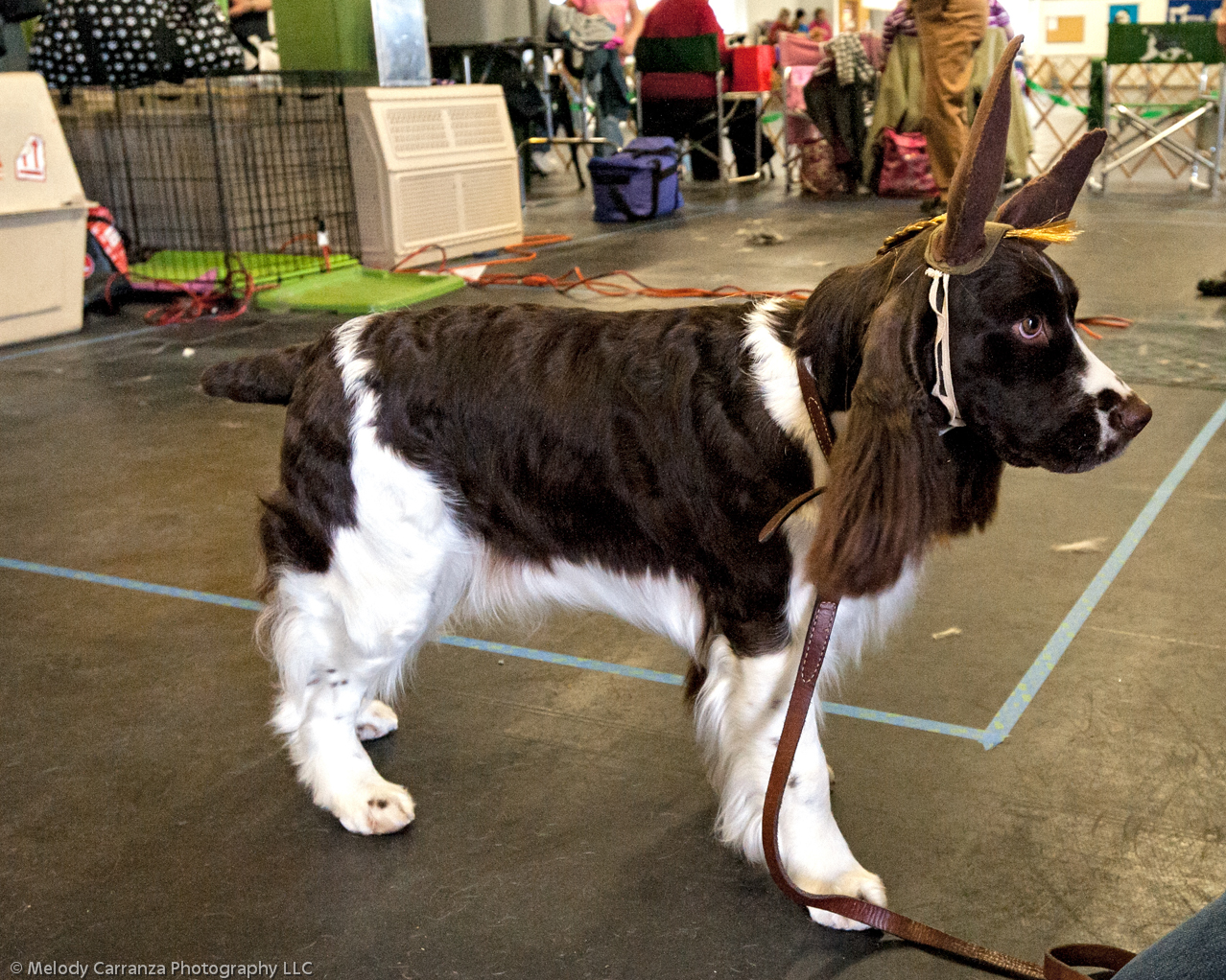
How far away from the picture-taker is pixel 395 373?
1843 mm

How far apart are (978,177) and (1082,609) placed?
152 centimetres

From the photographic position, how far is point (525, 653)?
2543mm

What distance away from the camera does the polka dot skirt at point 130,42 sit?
20.1ft

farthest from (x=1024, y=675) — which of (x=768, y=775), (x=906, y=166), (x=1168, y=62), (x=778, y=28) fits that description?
(x=778, y=28)

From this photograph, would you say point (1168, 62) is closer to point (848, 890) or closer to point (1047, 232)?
point (1047, 232)

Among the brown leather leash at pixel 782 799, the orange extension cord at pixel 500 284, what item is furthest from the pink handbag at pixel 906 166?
the brown leather leash at pixel 782 799

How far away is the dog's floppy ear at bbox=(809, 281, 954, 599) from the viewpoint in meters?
1.44

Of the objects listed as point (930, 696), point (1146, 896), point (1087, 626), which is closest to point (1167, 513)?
point (1087, 626)

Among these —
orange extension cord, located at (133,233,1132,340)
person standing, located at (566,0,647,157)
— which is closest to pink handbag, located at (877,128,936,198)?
person standing, located at (566,0,647,157)

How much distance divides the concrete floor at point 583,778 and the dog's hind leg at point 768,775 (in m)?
0.07

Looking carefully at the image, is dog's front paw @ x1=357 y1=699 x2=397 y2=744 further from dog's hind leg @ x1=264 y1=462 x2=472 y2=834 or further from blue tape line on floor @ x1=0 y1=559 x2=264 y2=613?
blue tape line on floor @ x1=0 y1=559 x2=264 y2=613

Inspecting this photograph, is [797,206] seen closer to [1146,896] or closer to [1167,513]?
[1167,513]

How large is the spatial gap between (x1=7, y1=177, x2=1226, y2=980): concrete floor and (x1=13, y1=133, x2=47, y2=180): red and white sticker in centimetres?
256

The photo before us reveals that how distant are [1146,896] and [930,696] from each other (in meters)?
0.63
